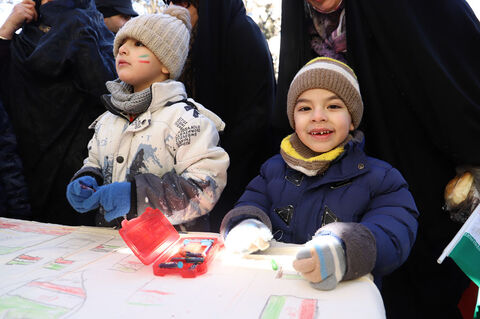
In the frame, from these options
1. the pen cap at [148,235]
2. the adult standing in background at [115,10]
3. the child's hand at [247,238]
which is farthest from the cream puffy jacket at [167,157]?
the adult standing in background at [115,10]

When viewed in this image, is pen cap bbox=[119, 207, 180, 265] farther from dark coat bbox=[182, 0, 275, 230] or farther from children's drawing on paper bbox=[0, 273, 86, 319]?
dark coat bbox=[182, 0, 275, 230]

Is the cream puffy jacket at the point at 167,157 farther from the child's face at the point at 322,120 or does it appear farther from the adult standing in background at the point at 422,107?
the adult standing in background at the point at 422,107

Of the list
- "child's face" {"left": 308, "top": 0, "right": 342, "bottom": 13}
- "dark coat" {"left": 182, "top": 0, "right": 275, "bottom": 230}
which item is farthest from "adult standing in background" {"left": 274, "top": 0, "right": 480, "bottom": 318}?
"dark coat" {"left": 182, "top": 0, "right": 275, "bottom": 230}

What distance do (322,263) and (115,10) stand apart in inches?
86.1

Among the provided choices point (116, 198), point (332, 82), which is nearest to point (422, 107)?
point (332, 82)

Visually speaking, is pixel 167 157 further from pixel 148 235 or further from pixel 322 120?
pixel 322 120

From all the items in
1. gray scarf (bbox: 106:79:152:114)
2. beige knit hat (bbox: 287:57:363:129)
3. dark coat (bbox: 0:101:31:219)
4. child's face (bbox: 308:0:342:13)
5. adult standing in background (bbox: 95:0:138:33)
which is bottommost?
dark coat (bbox: 0:101:31:219)

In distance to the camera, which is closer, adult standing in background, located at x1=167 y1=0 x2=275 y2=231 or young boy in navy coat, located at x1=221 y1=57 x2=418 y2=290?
young boy in navy coat, located at x1=221 y1=57 x2=418 y2=290

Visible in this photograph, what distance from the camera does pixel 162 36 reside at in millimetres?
1360

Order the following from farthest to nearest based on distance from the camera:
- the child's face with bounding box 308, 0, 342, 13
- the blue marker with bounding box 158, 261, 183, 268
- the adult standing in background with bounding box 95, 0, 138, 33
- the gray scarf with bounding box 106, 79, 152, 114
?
the adult standing in background with bounding box 95, 0, 138, 33, the child's face with bounding box 308, 0, 342, 13, the gray scarf with bounding box 106, 79, 152, 114, the blue marker with bounding box 158, 261, 183, 268

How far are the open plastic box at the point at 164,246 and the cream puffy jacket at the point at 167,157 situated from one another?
13 centimetres

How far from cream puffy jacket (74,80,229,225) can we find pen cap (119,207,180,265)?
12cm

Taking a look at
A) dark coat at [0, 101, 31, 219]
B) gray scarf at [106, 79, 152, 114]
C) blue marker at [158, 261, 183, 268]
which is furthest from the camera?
dark coat at [0, 101, 31, 219]

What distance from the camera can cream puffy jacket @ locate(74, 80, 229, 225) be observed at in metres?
1.15
